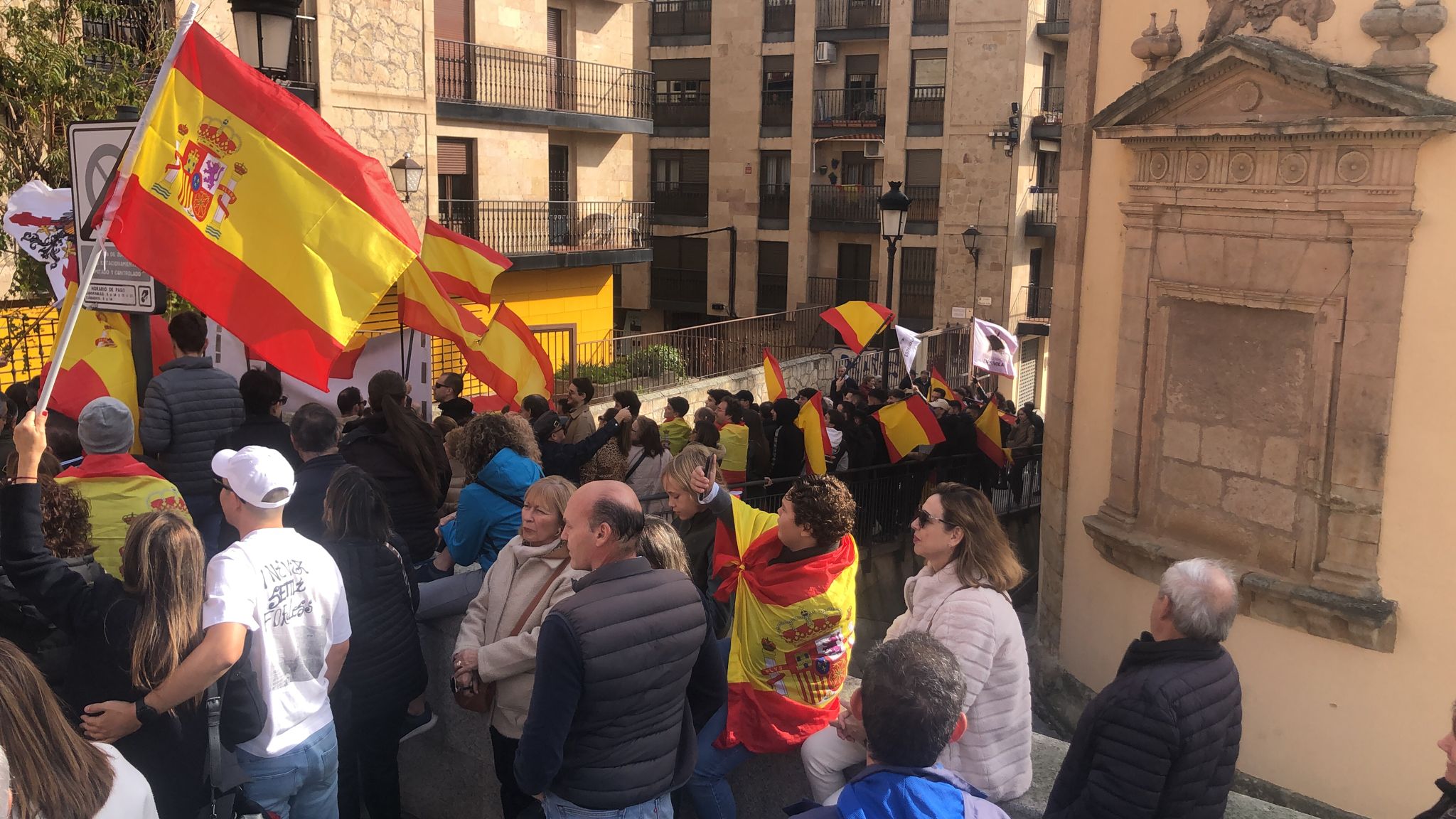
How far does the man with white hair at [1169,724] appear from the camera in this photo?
361 centimetres

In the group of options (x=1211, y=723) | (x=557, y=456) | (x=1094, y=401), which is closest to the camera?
(x=1211, y=723)

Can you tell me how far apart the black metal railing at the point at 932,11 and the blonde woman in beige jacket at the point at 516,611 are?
29.2 meters

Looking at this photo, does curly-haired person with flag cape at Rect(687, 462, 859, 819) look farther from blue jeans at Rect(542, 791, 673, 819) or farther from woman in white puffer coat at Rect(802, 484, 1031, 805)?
blue jeans at Rect(542, 791, 673, 819)

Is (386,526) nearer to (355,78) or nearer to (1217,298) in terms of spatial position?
(1217,298)

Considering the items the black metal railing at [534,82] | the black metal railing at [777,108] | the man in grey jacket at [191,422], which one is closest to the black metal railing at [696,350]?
the black metal railing at [534,82]

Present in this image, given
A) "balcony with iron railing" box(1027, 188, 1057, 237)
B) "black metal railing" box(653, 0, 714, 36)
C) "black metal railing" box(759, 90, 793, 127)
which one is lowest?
"balcony with iron railing" box(1027, 188, 1057, 237)

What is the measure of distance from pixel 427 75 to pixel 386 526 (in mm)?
17241

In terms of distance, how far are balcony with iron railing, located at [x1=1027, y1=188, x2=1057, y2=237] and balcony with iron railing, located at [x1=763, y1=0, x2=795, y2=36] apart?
811 centimetres

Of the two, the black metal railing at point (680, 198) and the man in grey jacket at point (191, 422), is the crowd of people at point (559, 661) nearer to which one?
the man in grey jacket at point (191, 422)

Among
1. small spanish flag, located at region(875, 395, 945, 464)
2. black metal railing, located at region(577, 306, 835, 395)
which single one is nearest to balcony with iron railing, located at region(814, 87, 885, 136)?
black metal railing, located at region(577, 306, 835, 395)

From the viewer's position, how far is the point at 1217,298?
8570mm

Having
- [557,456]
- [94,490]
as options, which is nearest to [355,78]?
[557,456]

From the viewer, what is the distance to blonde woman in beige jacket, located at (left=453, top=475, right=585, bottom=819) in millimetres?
4133

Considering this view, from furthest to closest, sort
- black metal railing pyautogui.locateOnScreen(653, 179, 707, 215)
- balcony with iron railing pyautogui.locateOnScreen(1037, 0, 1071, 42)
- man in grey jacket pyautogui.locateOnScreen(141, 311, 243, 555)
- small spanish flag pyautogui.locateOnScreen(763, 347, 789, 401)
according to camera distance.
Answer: black metal railing pyautogui.locateOnScreen(653, 179, 707, 215) < balcony with iron railing pyautogui.locateOnScreen(1037, 0, 1071, 42) < small spanish flag pyautogui.locateOnScreen(763, 347, 789, 401) < man in grey jacket pyautogui.locateOnScreen(141, 311, 243, 555)
